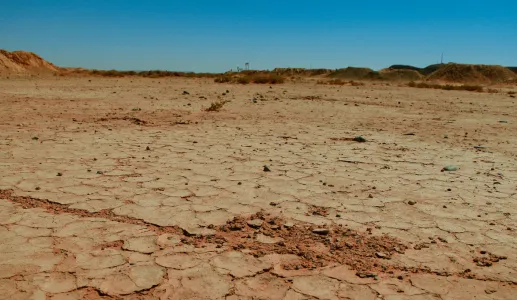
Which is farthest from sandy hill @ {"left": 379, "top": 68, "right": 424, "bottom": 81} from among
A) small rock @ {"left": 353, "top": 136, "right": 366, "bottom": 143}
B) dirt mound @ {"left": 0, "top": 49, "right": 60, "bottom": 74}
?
small rock @ {"left": 353, "top": 136, "right": 366, "bottom": 143}

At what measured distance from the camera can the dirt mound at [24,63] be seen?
25.3m

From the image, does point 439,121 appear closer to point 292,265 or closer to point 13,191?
point 292,265

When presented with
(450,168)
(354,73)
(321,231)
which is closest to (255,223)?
(321,231)

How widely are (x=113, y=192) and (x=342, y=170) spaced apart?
205 centimetres

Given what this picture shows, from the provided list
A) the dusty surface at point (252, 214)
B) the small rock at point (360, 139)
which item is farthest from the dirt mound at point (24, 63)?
the small rock at point (360, 139)

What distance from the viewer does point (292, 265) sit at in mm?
2115

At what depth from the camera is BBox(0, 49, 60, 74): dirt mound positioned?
2529 cm

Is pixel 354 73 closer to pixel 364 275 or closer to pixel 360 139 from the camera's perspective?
pixel 360 139

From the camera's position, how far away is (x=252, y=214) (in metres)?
2.78

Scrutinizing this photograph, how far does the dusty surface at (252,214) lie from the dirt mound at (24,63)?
2333cm

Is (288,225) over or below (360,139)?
below

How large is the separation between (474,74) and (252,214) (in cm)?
3598

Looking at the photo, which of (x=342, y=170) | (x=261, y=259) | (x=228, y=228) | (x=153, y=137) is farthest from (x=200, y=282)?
(x=153, y=137)

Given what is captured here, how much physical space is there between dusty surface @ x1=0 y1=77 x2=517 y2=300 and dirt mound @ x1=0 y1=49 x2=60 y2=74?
23334mm
